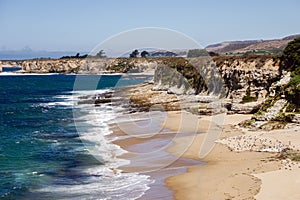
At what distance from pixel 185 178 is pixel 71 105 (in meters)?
37.5

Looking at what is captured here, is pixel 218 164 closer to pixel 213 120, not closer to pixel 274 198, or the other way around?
pixel 274 198

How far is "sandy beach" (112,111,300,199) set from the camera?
62.3ft

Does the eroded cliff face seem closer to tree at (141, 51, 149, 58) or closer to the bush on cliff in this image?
the bush on cliff

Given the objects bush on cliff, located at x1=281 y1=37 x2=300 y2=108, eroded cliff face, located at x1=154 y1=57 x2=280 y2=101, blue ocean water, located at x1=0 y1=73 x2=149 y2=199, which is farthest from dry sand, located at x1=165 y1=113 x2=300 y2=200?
eroded cliff face, located at x1=154 y1=57 x2=280 y2=101

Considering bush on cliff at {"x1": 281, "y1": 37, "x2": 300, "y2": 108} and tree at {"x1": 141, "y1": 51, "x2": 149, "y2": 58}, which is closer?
bush on cliff at {"x1": 281, "y1": 37, "x2": 300, "y2": 108}

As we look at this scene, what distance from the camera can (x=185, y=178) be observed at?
72.6 ft

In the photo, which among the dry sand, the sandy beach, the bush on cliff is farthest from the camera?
the bush on cliff

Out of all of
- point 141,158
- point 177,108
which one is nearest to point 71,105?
point 177,108

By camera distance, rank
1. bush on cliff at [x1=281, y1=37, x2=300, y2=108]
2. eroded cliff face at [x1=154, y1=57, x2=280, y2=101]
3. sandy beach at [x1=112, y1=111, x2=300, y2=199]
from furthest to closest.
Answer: eroded cliff face at [x1=154, y1=57, x2=280, y2=101]
bush on cliff at [x1=281, y1=37, x2=300, y2=108]
sandy beach at [x1=112, y1=111, x2=300, y2=199]

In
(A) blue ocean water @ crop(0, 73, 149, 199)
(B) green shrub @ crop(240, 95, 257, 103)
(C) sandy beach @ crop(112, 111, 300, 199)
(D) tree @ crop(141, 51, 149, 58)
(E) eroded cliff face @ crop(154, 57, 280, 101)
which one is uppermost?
(D) tree @ crop(141, 51, 149, 58)

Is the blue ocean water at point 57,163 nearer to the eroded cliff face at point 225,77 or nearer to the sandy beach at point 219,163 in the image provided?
the sandy beach at point 219,163

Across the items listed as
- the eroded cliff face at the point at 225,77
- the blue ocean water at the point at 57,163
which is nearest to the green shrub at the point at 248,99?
the eroded cliff face at the point at 225,77

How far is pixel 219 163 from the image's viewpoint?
24.5 metres

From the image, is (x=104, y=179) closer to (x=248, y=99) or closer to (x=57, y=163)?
(x=57, y=163)
